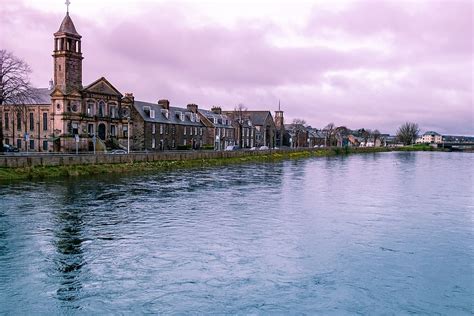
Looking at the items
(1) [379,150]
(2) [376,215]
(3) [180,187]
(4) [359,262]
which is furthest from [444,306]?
(1) [379,150]

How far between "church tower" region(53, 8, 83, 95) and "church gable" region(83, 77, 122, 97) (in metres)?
1.88

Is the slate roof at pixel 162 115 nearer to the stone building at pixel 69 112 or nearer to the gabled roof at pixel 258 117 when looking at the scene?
the stone building at pixel 69 112

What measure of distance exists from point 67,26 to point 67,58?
4807 mm

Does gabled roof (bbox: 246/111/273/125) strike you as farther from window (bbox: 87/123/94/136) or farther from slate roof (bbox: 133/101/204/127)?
window (bbox: 87/123/94/136)

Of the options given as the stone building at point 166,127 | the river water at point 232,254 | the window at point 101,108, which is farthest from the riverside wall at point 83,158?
the window at point 101,108

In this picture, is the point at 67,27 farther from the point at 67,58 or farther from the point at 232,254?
the point at 232,254

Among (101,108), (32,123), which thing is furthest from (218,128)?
A: (32,123)

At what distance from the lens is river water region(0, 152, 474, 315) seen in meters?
12.5

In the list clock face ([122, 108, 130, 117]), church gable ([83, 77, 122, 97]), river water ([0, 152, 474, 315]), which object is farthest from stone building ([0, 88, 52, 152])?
river water ([0, 152, 474, 315])

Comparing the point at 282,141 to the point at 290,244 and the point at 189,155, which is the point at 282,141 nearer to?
the point at 189,155

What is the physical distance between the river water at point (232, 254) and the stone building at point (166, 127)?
153 feet

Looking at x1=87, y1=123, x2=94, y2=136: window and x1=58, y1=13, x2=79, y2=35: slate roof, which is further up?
x1=58, y1=13, x2=79, y2=35: slate roof

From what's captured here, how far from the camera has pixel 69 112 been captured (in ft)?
209

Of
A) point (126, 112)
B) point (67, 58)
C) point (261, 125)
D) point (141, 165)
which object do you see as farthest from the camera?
point (261, 125)
